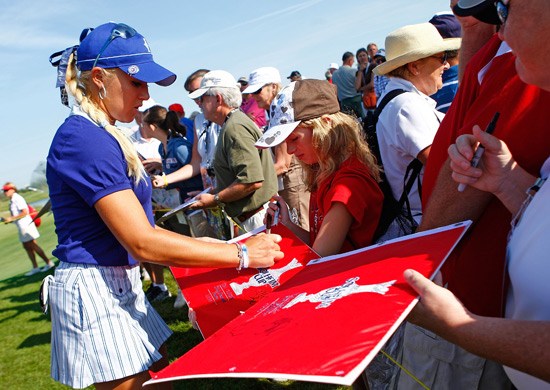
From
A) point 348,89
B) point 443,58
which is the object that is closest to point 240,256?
point 443,58

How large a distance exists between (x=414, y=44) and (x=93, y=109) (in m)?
1.76

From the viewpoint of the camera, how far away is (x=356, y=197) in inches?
82.1

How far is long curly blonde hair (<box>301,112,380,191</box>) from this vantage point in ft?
7.51

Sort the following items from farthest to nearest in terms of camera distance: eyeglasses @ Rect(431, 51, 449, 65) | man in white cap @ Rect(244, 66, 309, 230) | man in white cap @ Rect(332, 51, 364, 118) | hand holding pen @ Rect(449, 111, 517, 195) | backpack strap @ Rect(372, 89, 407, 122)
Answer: man in white cap @ Rect(332, 51, 364, 118) → man in white cap @ Rect(244, 66, 309, 230) → eyeglasses @ Rect(431, 51, 449, 65) → backpack strap @ Rect(372, 89, 407, 122) → hand holding pen @ Rect(449, 111, 517, 195)

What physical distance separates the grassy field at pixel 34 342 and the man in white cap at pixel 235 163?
52.7 inches

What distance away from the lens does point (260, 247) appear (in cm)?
199

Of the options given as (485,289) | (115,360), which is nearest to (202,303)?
(115,360)

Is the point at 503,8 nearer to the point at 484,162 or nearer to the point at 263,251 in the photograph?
the point at 484,162

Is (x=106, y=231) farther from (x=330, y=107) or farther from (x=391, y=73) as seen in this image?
(x=391, y=73)

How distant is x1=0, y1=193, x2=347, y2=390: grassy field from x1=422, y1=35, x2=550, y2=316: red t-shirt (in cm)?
238

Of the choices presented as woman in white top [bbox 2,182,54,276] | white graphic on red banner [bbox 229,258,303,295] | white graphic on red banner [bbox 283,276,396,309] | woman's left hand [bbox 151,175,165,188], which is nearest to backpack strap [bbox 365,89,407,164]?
white graphic on red banner [bbox 229,258,303,295]

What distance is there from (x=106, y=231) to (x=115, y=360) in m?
0.54

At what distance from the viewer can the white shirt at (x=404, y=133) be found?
249 centimetres

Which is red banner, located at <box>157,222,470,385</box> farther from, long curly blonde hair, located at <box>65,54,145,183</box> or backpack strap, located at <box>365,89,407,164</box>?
backpack strap, located at <box>365,89,407,164</box>
